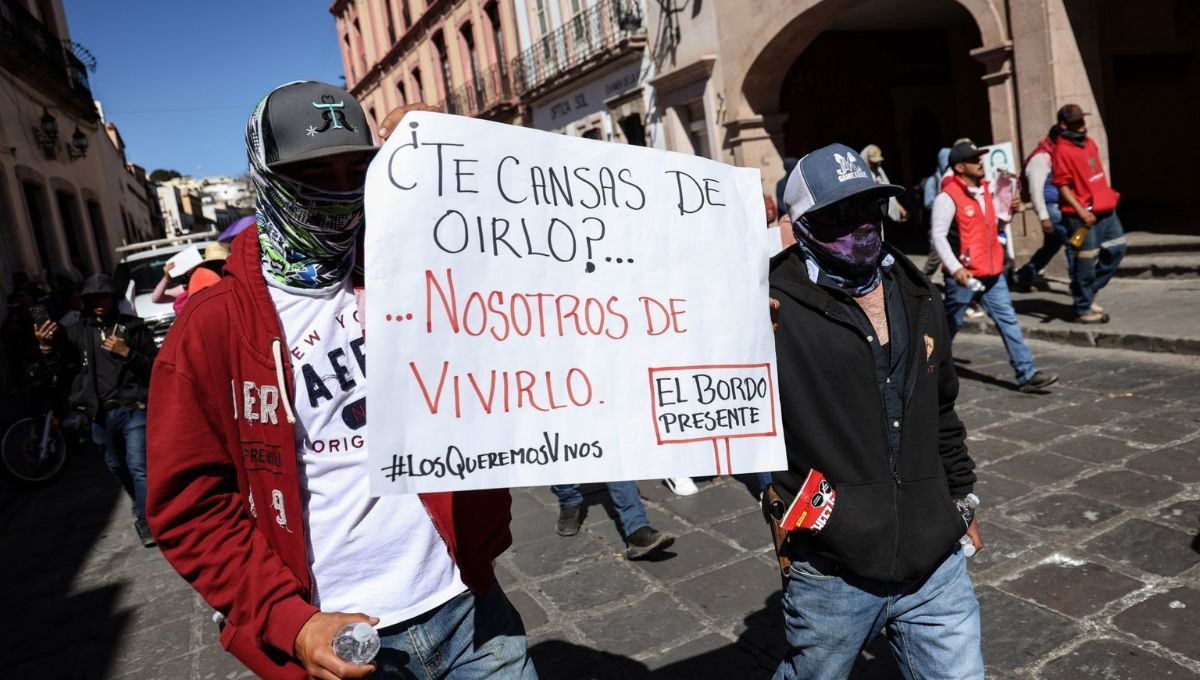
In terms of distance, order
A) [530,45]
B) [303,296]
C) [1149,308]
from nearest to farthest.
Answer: [303,296] < [1149,308] < [530,45]

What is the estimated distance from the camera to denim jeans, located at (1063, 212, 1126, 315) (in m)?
7.63

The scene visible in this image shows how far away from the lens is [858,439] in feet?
6.68

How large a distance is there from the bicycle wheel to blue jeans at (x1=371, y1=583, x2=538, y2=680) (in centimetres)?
747

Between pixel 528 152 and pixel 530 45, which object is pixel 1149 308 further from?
pixel 530 45

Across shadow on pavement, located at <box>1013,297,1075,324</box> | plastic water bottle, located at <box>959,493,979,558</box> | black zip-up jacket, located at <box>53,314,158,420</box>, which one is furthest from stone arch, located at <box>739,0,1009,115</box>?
plastic water bottle, located at <box>959,493,979,558</box>

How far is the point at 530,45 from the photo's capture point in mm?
22312

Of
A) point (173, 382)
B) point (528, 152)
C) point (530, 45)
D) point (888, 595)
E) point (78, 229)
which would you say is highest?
point (530, 45)

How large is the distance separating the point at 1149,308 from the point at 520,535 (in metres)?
6.40

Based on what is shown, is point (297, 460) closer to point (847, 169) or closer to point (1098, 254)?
point (847, 169)

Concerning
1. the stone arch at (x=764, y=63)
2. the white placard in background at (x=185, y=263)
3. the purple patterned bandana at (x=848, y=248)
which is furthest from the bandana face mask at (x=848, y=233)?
the stone arch at (x=764, y=63)

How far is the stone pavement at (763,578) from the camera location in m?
3.15

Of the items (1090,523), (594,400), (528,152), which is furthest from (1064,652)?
(528,152)

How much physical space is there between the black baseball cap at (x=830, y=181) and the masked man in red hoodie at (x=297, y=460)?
1.04 metres

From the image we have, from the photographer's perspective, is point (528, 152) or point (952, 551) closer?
point (528, 152)
